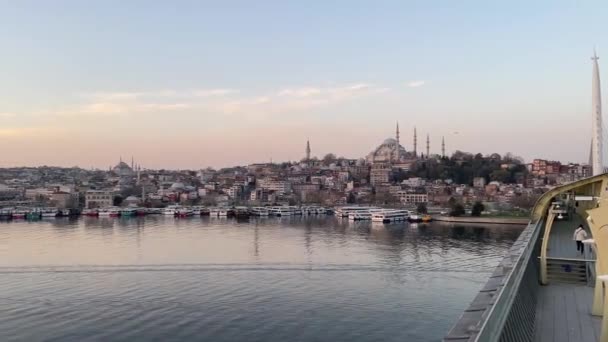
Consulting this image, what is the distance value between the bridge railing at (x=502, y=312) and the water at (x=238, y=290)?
10.2 feet

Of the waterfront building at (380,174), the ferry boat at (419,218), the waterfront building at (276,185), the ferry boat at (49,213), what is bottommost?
the ferry boat at (419,218)

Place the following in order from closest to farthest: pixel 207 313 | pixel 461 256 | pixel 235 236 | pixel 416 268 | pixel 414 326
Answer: pixel 414 326, pixel 207 313, pixel 416 268, pixel 461 256, pixel 235 236

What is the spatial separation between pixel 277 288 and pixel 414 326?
9.06 ft

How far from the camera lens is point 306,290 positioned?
8406mm

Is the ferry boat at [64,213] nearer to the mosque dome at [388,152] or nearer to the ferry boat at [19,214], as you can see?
the ferry boat at [19,214]

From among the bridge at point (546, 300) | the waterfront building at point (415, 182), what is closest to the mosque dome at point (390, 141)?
the waterfront building at point (415, 182)

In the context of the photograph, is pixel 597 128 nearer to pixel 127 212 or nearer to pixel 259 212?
pixel 259 212

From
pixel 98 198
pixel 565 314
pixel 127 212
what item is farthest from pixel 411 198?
pixel 565 314

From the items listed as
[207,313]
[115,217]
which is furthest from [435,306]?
[115,217]

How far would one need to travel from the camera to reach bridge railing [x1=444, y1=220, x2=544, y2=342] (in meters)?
1.70

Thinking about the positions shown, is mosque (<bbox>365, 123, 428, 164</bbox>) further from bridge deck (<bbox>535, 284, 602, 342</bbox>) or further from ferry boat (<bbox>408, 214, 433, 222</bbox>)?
bridge deck (<bbox>535, 284, 602, 342</bbox>)

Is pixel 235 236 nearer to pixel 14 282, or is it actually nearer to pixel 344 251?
pixel 344 251

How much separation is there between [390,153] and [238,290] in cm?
5323

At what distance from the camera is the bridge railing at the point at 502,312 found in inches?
66.8
